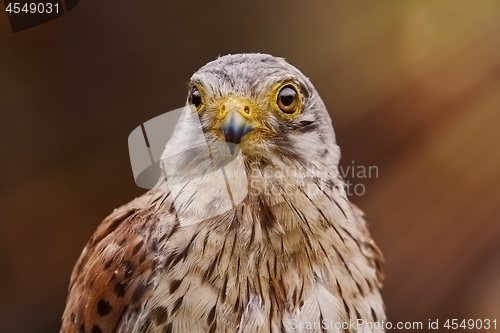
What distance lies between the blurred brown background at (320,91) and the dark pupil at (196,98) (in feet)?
0.52

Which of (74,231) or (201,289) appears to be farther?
(74,231)

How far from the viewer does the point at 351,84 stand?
54.5 inches

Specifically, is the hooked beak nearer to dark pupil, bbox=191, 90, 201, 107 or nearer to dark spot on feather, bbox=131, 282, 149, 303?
dark pupil, bbox=191, 90, 201, 107

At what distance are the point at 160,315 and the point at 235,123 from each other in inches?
19.6

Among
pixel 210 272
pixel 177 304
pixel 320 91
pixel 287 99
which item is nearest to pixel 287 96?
pixel 287 99

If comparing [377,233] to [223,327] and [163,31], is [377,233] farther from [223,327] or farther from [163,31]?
[163,31]

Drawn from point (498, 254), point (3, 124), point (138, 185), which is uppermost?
point (3, 124)

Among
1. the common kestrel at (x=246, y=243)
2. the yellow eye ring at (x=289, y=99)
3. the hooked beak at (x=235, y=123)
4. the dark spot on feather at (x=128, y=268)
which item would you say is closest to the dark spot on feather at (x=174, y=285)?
the common kestrel at (x=246, y=243)

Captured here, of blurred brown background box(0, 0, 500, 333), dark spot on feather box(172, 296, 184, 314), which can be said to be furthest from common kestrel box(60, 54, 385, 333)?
blurred brown background box(0, 0, 500, 333)

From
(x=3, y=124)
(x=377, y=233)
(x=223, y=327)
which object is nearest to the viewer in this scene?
(x=223, y=327)

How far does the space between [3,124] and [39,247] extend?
44 centimetres

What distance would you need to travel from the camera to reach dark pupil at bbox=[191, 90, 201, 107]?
3.30ft

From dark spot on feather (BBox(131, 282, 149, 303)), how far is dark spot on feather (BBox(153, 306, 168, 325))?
54 millimetres

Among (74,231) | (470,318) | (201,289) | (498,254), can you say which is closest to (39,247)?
(74,231)
